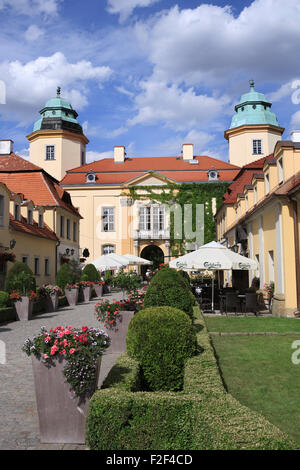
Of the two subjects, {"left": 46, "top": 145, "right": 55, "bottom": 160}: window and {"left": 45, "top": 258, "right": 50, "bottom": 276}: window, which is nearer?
{"left": 45, "top": 258, "right": 50, "bottom": 276}: window

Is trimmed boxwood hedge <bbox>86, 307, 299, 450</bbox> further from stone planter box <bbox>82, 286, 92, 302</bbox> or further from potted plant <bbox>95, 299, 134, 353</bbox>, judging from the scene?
stone planter box <bbox>82, 286, 92, 302</bbox>

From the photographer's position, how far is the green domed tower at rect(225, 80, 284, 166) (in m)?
45.1

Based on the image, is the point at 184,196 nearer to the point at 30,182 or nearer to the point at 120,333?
the point at 30,182

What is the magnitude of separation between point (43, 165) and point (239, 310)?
1453 inches

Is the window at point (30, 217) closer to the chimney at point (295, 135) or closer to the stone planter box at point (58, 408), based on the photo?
the chimney at point (295, 135)

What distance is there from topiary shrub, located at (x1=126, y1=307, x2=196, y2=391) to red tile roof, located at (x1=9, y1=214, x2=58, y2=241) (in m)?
15.8

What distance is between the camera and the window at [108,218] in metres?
44.2

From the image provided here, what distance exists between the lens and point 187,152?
4778cm

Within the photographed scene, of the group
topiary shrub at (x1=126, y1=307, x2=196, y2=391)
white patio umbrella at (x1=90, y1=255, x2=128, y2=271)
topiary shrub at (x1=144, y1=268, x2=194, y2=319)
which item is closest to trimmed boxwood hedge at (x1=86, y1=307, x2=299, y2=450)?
topiary shrub at (x1=126, y1=307, x2=196, y2=391)

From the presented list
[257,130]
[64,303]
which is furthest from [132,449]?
[257,130]

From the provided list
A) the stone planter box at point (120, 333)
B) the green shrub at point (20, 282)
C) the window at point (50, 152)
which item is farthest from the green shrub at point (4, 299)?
the window at point (50, 152)

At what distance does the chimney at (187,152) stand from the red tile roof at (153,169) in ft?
1.89

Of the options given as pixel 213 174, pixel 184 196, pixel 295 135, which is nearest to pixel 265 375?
pixel 295 135

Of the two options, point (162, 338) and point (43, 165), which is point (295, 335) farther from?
point (43, 165)
